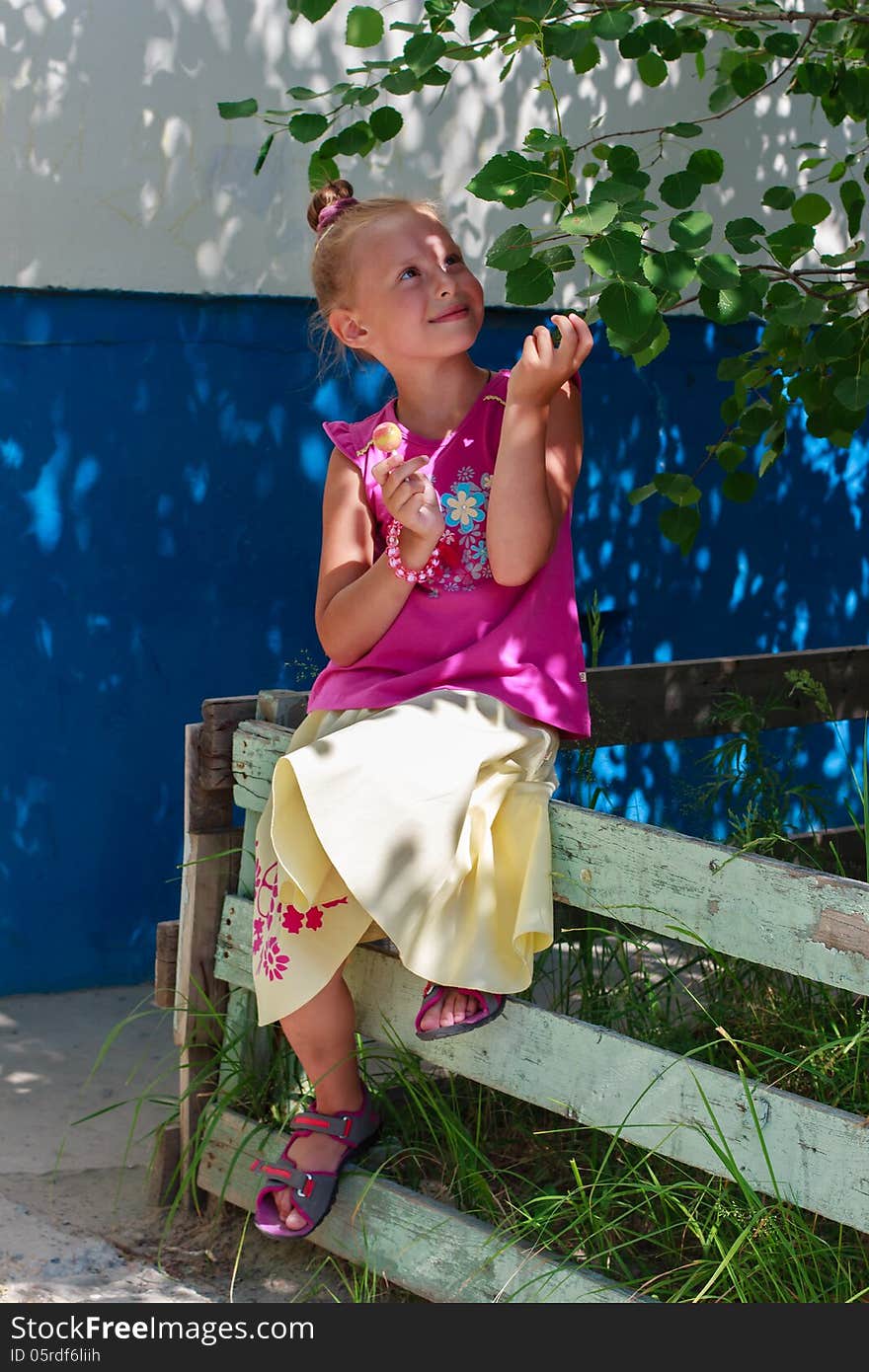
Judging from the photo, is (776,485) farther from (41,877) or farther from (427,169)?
(41,877)

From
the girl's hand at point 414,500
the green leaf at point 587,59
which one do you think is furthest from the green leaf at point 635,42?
the girl's hand at point 414,500

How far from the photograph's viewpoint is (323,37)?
4637 mm

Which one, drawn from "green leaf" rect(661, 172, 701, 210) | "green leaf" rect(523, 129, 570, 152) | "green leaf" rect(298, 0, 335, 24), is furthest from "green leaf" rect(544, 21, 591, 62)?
"green leaf" rect(298, 0, 335, 24)

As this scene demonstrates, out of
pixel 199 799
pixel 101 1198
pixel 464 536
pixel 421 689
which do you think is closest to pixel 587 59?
pixel 464 536

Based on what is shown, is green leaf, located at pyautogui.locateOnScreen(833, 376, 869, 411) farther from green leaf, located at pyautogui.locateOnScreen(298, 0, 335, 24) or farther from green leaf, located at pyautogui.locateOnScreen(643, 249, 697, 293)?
green leaf, located at pyautogui.locateOnScreen(298, 0, 335, 24)

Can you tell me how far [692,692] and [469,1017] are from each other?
1.37 meters

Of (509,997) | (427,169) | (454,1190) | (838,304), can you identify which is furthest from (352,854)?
(427,169)

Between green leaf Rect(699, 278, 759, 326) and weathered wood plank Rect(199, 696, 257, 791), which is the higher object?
green leaf Rect(699, 278, 759, 326)

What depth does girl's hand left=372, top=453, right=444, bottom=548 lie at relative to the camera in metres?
2.56

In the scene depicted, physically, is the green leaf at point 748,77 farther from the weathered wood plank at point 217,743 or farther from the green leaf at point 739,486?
the weathered wood plank at point 217,743

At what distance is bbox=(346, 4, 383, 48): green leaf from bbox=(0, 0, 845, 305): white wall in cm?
166

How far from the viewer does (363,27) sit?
290 cm

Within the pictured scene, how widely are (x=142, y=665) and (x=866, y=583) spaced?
10.4ft

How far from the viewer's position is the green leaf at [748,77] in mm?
3465
